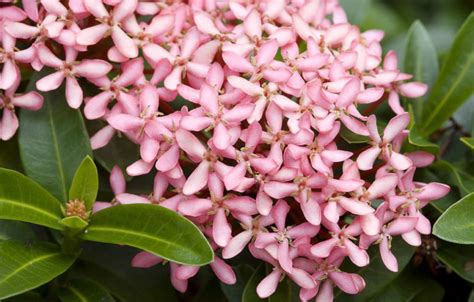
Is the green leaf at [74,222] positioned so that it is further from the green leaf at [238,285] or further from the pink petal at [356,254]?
the pink petal at [356,254]

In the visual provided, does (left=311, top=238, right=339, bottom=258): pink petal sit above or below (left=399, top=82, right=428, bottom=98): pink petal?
below

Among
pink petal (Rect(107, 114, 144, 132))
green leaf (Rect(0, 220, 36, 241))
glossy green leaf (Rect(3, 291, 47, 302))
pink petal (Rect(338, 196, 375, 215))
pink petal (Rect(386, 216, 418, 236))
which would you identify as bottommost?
glossy green leaf (Rect(3, 291, 47, 302))

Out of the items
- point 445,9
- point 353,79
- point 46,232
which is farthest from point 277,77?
point 445,9

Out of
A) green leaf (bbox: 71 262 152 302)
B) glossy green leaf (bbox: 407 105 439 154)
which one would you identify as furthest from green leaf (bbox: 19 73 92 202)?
glossy green leaf (bbox: 407 105 439 154)

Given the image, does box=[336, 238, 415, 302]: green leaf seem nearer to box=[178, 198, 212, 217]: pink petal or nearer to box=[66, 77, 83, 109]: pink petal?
box=[178, 198, 212, 217]: pink petal

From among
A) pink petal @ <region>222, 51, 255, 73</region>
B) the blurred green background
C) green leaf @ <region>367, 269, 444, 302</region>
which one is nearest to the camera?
pink petal @ <region>222, 51, 255, 73</region>

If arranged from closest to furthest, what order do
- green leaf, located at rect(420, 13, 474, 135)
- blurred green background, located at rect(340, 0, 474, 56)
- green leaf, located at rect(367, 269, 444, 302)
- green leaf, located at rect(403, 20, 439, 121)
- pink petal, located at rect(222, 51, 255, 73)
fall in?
pink petal, located at rect(222, 51, 255, 73) → green leaf, located at rect(367, 269, 444, 302) → green leaf, located at rect(420, 13, 474, 135) → green leaf, located at rect(403, 20, 439, 121) → blurred green background, located at rect(340, 0, 474, 56)

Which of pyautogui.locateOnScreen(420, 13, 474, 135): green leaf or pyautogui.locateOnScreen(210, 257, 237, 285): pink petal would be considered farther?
pyautogui.locateOnScreen(420, 13, 474, 135): green leaf
